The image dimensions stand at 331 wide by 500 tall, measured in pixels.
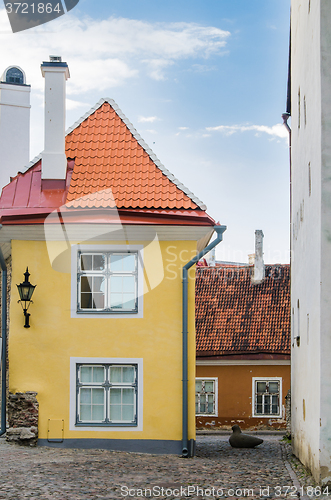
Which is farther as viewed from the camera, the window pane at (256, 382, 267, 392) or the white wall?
the window pane at (256, 382, 267, 392)

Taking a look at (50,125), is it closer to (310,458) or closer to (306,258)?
(306,258)

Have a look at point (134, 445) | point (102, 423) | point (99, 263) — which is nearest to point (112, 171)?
point (99, 263)

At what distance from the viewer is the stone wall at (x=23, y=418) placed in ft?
39.3

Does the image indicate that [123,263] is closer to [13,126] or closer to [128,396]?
[128,396]

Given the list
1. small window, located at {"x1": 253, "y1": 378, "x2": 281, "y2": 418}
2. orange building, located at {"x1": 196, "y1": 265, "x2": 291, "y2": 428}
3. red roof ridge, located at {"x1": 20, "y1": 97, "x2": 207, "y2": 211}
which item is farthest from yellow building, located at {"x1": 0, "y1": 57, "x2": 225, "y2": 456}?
small window, located at {"x1": 253, "y1": 378, "x2": 281, "y2": 418}

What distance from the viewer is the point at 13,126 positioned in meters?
16.6

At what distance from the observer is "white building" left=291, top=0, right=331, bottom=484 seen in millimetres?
8453

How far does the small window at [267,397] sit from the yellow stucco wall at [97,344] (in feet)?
39.7

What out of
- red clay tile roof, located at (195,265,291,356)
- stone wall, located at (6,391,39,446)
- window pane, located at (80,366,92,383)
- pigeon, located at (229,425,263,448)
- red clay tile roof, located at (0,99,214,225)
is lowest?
pigeon, located at (229,425,263,448)

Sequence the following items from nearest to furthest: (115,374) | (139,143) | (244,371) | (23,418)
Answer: (23,418) < (115,374) < (139,143) < (244,371)

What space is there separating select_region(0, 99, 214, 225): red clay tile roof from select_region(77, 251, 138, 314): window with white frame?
3.46ft

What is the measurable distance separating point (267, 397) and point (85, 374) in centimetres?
1303

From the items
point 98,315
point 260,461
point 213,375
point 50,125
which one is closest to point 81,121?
point 50,125

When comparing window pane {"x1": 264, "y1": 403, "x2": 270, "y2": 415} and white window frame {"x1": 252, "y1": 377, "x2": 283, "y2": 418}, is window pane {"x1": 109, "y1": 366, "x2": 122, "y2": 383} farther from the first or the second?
window pane {"x1": 264, "y1": 403, "x2": 270, "y2": 415}
